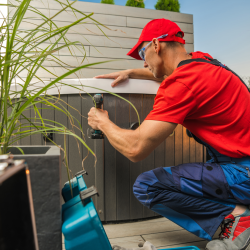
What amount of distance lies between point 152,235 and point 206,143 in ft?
2.00

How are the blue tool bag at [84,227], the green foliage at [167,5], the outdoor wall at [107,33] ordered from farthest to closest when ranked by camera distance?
the green foliage at [167,5]
the outdoor wall at [107,33]
the blue tool bag at [84,227]

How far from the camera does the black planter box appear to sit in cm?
42

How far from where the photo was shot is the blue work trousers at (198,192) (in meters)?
0.92

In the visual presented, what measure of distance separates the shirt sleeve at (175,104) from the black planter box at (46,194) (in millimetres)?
566

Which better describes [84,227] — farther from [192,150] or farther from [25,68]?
[192,150]

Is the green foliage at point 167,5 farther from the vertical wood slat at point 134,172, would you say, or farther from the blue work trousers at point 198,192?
the blue work trousers at point 198,192

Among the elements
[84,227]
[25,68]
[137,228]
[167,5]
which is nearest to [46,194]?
[84,227]

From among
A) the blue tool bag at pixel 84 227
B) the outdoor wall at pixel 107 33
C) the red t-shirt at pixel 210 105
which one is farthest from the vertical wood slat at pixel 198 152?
the outdoor wall at pixel 107 33

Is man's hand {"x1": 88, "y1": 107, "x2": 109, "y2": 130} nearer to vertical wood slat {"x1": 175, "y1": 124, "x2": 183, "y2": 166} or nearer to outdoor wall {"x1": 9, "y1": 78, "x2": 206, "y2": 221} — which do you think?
outdoor wall {"x1": 9, "y1": 78, "x2": 206, "y2": 221}

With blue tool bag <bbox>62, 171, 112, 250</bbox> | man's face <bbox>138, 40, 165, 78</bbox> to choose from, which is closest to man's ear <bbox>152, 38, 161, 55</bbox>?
man's face <bbox>138, 40, 165, 78</bbox>

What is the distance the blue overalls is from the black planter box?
682 millimetres

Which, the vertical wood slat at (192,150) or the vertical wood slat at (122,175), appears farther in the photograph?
the vertical wood slat at (192,150)

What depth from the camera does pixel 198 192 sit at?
3.21ft

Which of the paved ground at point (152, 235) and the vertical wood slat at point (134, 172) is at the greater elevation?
the vertical wood slat at point (134, 172)
